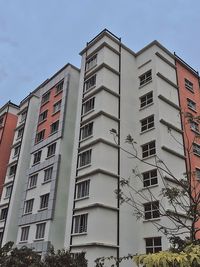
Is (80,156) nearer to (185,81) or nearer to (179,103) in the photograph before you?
(179,103)

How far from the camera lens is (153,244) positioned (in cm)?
2270

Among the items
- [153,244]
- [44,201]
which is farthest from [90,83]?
[153,244]

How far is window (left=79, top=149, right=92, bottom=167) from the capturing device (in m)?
26.0

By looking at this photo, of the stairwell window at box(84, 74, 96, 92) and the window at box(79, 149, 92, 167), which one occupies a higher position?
the stairwell window at box(84, 74, 96, 92)

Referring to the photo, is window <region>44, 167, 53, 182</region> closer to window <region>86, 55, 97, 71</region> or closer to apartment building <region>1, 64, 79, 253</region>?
apartment building <region>1, 64, 79, 253</region>

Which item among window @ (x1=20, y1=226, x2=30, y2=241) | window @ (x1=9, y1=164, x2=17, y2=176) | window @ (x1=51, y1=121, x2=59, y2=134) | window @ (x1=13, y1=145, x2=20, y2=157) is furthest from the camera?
window @ (x1=13, y1=145, x2=20, y2=157)

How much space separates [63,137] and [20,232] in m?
9.91

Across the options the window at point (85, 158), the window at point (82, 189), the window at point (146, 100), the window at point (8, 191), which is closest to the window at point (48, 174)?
the window at point (85, 158)

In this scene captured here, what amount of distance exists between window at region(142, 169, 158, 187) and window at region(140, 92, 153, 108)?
6.98 m

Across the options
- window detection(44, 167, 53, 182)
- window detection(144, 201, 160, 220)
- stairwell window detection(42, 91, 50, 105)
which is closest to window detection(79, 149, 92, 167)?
window detection(44, 167, 53, 182)

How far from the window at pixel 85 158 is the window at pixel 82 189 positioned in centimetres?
178

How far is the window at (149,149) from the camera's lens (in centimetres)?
2592

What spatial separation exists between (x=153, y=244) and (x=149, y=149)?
782 centimetres

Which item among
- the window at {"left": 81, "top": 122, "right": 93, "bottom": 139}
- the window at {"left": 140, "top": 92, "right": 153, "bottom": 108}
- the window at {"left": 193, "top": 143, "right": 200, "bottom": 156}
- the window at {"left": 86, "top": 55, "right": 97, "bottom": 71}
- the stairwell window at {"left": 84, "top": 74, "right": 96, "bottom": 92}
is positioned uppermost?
the window at {"left": 86, "top": 55, "right": 97, "bottom": 71}
